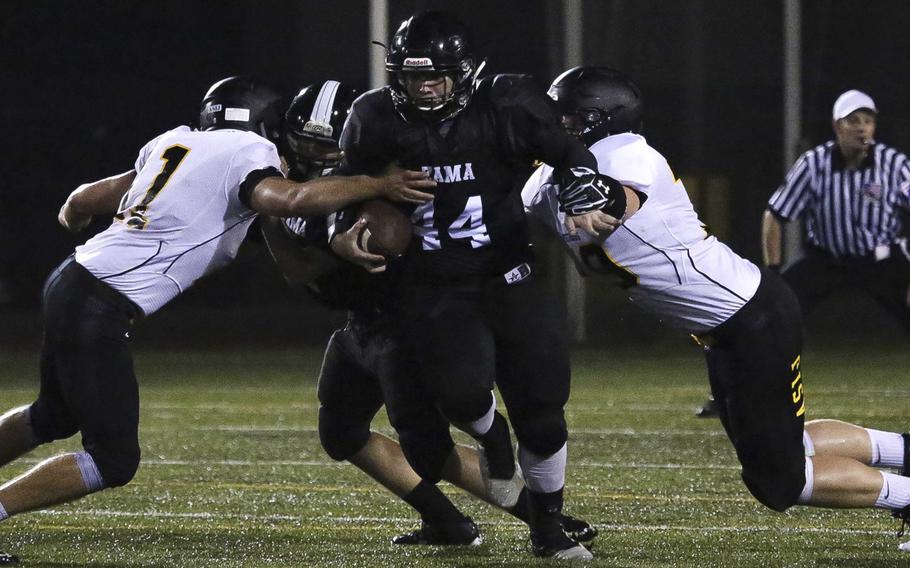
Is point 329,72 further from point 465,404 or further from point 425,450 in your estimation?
point 465,404

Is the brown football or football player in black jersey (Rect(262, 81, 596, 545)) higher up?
the brown football

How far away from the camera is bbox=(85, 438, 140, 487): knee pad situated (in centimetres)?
395

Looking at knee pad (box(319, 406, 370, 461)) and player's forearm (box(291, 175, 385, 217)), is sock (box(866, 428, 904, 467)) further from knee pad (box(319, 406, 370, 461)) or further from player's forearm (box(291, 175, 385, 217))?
player's forearm (box(291, 175, 385, 217))

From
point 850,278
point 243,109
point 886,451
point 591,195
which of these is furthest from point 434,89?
point 850,278

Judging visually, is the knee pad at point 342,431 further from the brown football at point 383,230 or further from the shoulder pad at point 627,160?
the shoulder pad at point 627,160

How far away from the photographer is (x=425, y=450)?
4102 millimetres

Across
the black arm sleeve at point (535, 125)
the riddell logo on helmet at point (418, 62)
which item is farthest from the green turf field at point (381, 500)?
the riddell logo on helmet at point (418, 62)

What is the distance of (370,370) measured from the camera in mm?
4164

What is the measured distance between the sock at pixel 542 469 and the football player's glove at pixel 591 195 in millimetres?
680

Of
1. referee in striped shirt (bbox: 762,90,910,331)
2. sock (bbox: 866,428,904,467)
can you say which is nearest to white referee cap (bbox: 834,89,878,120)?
referee in striped shirt (bbox: 762,90,910,331)

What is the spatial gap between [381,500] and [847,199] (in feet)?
9.64

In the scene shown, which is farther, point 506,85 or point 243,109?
point 243,109

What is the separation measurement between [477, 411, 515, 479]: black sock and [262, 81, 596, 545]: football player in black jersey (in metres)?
0.12

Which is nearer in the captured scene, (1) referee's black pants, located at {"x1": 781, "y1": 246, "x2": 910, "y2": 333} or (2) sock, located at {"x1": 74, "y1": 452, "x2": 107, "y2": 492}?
(2) sock, located at {"x1": 74, "y1": 452, "x2": 107, "y2": 492}
